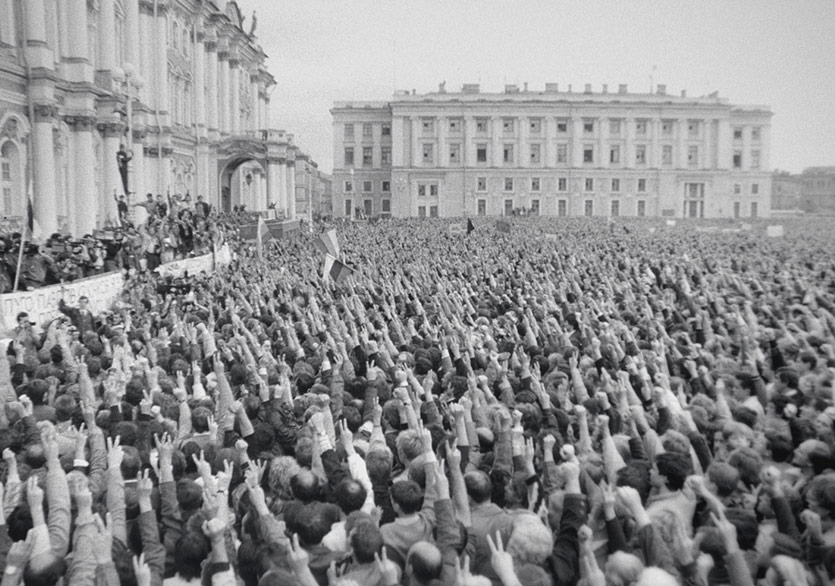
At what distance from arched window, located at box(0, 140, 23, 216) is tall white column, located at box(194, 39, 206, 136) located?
23.5 meters

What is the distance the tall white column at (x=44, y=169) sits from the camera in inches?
1071

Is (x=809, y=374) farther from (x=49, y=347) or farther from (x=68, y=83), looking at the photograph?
(x=68, y=83)

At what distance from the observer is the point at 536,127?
3851 inches

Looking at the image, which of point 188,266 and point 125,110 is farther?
point 125,110

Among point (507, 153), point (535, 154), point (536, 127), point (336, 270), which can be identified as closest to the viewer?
point (336, 270)

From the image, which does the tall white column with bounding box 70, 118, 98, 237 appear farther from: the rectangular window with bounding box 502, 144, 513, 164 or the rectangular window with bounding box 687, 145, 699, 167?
the rectangular window with bounding box 687, 145, 699, 167

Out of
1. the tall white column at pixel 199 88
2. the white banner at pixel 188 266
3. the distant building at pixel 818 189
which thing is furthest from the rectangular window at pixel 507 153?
the white banner at pixel 188 266

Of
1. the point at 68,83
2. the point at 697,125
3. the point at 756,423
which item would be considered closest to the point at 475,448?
the point at 756,423

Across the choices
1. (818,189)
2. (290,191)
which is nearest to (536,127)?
(818,189)

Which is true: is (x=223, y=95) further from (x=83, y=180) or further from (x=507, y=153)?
(x=507, y=153)

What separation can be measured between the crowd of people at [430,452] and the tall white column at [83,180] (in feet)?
61.0

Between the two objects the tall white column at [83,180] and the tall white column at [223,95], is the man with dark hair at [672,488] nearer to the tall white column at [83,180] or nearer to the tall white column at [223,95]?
the tall white column at [83,180]

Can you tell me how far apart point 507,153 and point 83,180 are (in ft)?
239

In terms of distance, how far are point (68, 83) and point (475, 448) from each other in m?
27.7
